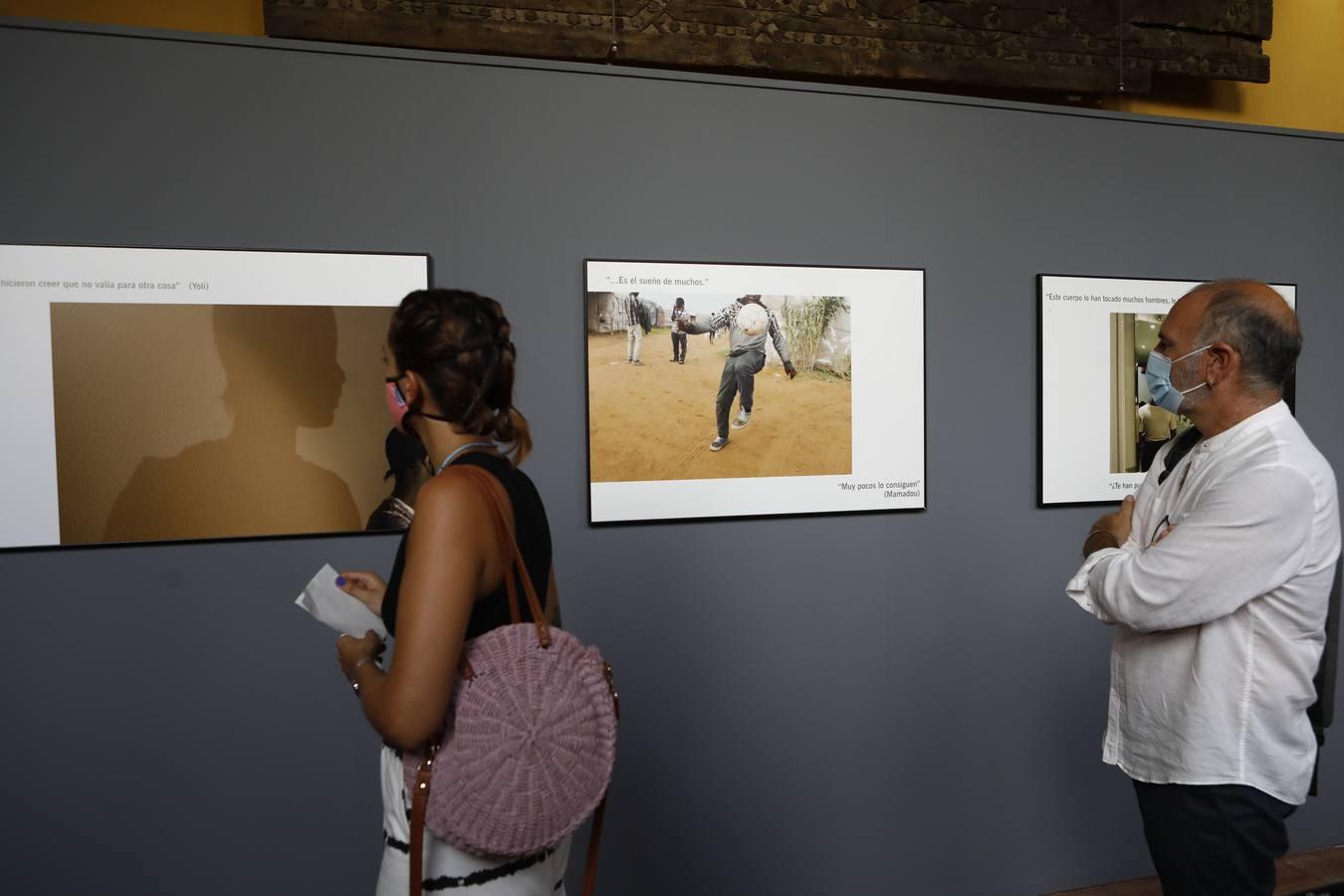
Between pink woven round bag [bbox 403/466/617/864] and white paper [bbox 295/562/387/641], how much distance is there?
29cm

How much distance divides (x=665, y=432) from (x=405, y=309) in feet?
5.05

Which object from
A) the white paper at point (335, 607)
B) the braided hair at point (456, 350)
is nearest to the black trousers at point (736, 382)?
the braided hair at point (456, 350)

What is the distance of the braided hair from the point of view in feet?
5.01

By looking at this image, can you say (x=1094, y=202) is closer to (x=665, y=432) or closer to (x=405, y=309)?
(x=665, y=432)

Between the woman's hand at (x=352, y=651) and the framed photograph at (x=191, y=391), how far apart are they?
124cm

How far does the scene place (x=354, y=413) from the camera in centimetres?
273

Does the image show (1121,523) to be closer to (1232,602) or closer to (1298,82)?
(1232,602)

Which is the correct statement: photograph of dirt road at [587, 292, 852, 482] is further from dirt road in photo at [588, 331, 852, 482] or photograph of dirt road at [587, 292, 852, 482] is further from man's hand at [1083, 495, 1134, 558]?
man's hand at [1083, 495, 1134, 558]

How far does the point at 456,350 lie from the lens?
153cm

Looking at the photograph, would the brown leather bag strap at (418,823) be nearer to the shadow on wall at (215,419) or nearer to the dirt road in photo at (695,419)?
the shadow on wall at (215,419)

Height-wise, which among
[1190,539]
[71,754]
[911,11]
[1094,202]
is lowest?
[71,754]

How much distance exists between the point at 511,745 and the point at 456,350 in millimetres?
653

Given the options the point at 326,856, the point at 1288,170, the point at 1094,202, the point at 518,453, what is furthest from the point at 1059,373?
the point at 326,856

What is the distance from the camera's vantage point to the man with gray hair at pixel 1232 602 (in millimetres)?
1887
